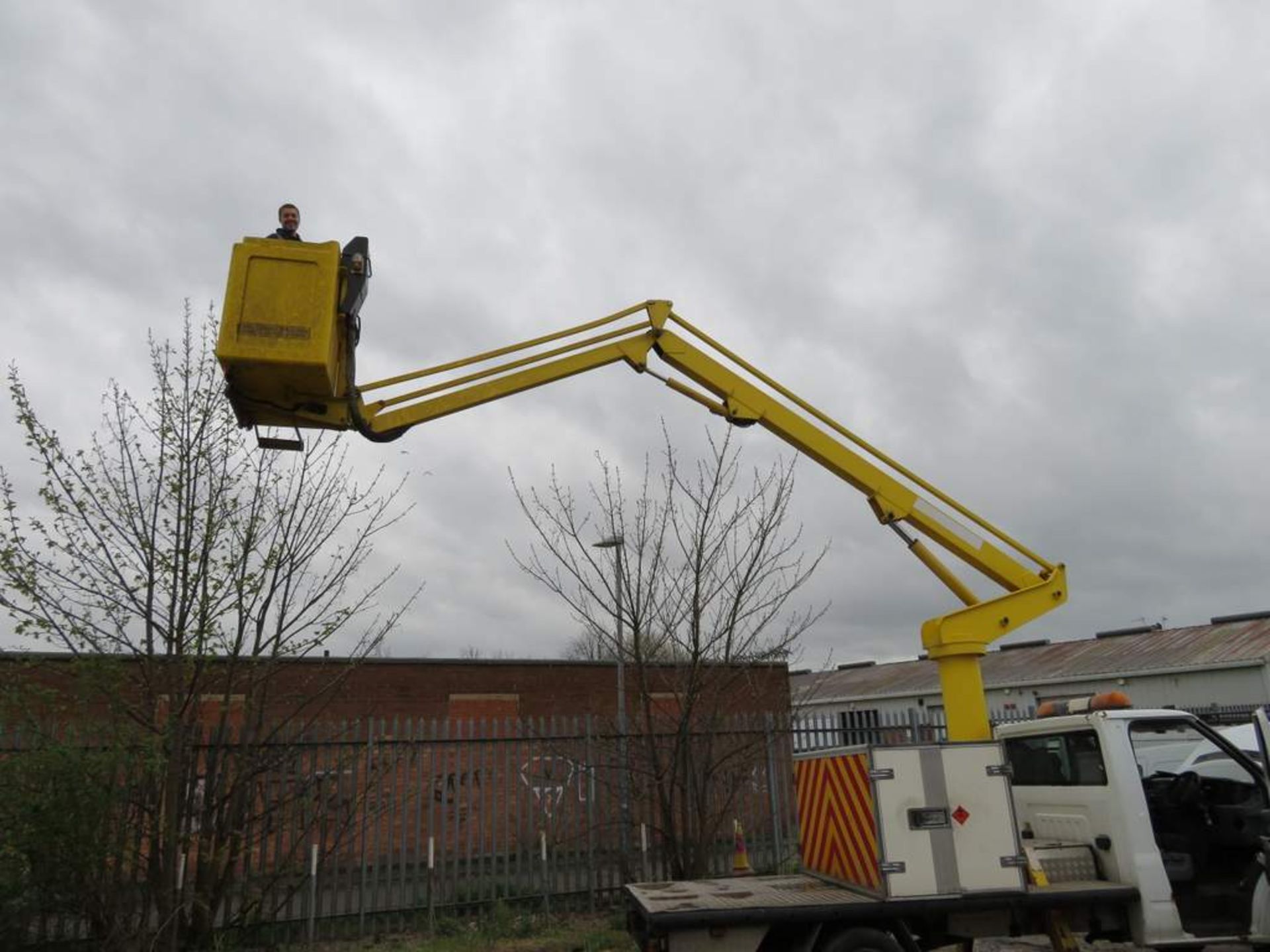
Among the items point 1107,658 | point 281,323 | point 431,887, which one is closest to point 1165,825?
point 281,323

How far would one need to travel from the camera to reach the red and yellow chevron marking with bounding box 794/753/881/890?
6.54 metres

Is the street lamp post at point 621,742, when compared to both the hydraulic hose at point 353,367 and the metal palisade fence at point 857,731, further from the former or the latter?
the hydraulic hose at point 353,367

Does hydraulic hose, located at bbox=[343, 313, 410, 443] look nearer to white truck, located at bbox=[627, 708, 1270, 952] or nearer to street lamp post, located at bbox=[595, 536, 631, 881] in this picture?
white truck, located at bbox=[627, 708, 1270, 952]

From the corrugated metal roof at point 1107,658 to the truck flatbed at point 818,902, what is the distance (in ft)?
52.5

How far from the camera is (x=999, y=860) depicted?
21.0 ft

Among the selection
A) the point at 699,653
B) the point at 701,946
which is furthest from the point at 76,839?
the point at 699,653

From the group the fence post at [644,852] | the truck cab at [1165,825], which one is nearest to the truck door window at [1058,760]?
the truck cab at [1165,825]

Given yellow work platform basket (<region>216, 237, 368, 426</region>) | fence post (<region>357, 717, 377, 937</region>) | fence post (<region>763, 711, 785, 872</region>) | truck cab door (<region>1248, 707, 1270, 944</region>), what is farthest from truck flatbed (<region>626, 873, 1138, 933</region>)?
fence post (<region>763, 711, 785, 872</region>)

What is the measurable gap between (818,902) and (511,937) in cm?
543

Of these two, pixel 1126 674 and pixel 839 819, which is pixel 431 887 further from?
pixel 1126 674

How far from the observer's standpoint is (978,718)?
7609 mm

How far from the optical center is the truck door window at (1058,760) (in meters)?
7.27

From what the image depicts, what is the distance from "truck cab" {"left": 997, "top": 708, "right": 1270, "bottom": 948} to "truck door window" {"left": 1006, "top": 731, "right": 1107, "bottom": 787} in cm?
1

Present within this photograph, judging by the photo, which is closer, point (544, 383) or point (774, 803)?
point (544, 383)
